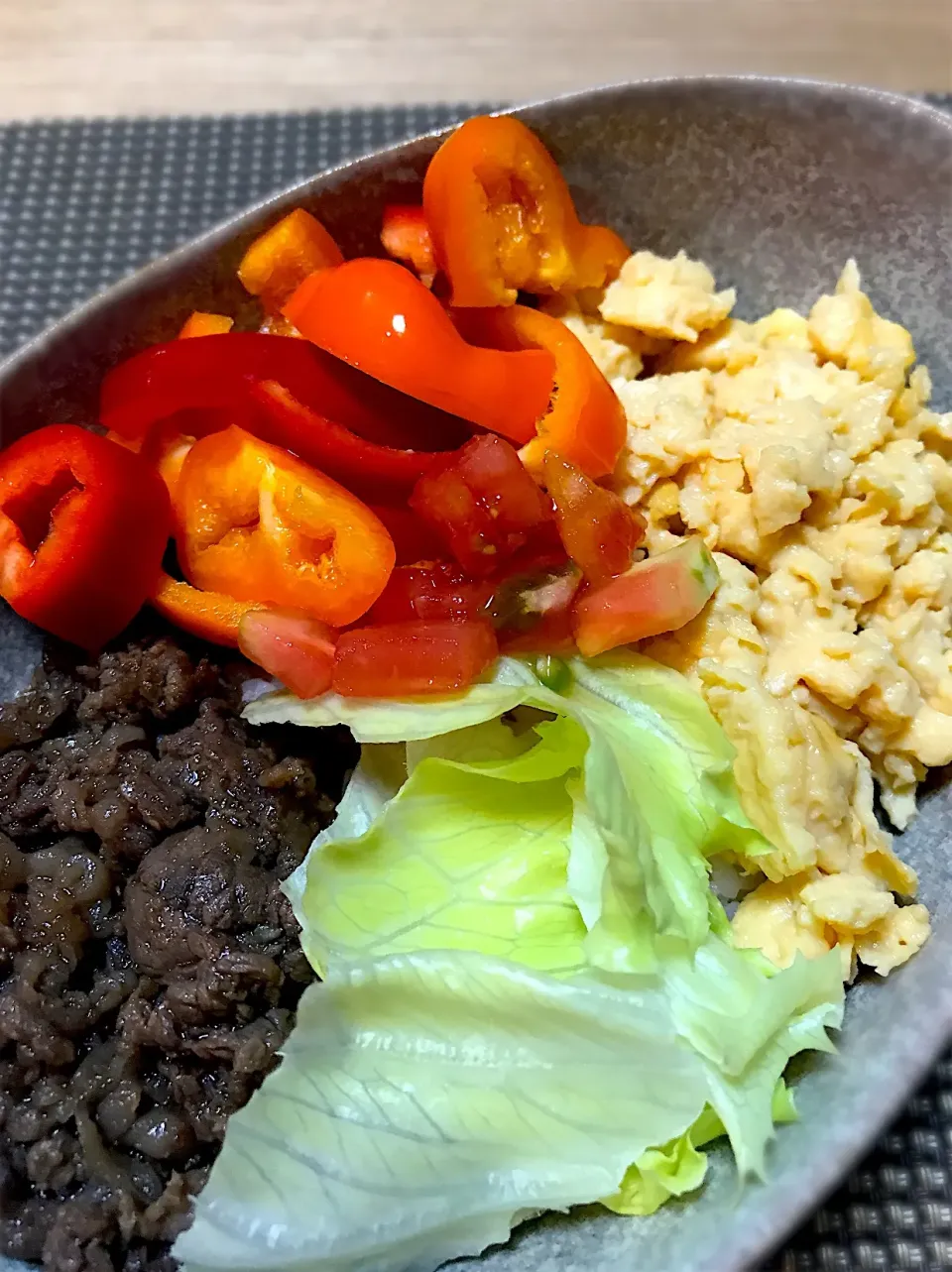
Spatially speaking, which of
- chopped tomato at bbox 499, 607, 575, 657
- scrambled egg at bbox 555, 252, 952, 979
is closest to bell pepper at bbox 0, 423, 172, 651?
chopped tomato at bbox 499, 607, 575, 657

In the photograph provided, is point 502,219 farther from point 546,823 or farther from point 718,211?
point 546,823

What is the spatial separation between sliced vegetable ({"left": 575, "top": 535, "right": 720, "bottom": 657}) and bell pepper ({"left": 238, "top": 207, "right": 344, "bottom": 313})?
0.88 m

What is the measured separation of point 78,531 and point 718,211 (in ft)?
4.89

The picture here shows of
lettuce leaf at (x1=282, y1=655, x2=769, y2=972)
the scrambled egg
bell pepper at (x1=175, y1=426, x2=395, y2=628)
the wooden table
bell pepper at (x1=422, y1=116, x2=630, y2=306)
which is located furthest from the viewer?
the wooden table

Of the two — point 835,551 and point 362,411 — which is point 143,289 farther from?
point 835,551

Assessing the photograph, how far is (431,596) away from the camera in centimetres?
174

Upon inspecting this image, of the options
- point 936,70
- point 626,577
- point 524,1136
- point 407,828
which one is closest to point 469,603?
point 626,577

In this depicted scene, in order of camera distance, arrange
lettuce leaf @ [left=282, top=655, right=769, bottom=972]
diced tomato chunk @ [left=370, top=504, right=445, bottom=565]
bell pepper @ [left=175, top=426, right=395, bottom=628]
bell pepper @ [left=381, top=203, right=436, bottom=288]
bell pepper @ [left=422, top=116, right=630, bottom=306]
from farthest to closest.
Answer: bell pepper @ [left=381, top=203, right=436, bottom=288], bell pepper @ [left=422, top=116, right=630, bottom=306], diced tomato chunk @ [left=370, top=504, right=445, bottom=565], bell pepper @ [left=175, top=426, right=395, bottom=628], lettuce leaf @ [left=282, top=655, right=769, bottom=972]

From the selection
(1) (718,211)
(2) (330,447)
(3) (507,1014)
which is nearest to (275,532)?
(2) (330,447)

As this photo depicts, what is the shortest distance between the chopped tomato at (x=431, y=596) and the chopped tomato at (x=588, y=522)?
0.16 meters

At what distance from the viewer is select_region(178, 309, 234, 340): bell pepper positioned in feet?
6.55

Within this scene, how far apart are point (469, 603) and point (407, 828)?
0.38m

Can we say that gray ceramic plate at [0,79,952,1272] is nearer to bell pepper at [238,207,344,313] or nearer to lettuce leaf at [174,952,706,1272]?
bell pepper at [238,207,344,313]

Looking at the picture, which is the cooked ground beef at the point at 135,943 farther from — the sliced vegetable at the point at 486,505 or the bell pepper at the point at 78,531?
the sliced vegetable at the point at 486,505
